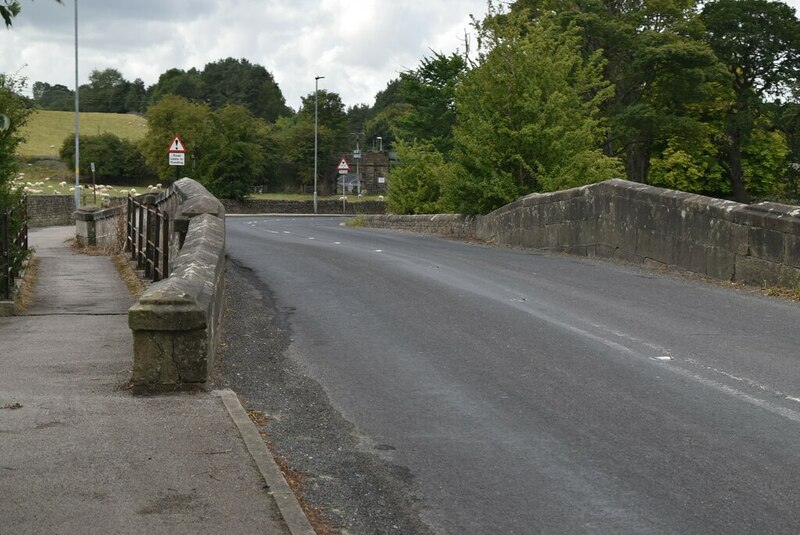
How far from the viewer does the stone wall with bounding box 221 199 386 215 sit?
7200 centimetres

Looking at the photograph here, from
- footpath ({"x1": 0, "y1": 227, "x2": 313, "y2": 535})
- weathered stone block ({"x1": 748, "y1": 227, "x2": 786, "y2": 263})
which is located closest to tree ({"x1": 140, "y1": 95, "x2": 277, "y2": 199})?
weathered stone block ({"x1": 748, "y1": 227, "x2": 786, "y2": 263})

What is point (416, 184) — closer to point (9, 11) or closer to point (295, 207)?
point (295, 207)

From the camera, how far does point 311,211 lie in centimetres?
7575

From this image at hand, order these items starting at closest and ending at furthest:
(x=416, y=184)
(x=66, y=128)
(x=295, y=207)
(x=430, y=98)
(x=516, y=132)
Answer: (x=516, y=132) → (x=416, y=184) → (x=430, y=98) → (x=295, y=207) → (x=66, y=128)

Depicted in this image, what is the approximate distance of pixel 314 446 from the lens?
6.75m

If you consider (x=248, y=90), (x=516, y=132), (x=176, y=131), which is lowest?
(x=516, y=132)

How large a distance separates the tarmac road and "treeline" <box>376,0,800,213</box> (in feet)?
39.2

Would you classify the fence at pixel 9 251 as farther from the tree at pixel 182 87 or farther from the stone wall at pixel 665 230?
the tree at pixel 182 87

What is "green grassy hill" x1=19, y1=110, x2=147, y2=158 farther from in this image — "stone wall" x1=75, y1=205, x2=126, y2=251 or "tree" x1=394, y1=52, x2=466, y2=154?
"stone wall" x1=75, y1=205, x2=126, y2=251

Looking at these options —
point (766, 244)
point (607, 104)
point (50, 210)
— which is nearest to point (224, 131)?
point (50, 210)

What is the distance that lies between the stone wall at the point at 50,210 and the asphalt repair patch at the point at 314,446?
38.0 metres

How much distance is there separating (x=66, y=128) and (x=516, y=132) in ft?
361

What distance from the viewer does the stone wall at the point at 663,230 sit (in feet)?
45.7

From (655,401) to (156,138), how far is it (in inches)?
2896
